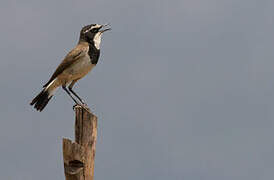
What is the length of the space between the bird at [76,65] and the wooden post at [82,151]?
3.34m

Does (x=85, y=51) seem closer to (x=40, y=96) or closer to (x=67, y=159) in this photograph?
(x=40, y=96)

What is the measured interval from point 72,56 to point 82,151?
4.24 m

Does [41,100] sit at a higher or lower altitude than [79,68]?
lower

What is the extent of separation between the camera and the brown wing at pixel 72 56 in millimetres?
11742

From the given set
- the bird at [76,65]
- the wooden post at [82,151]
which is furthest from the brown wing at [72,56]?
the wooden post at [82,151]

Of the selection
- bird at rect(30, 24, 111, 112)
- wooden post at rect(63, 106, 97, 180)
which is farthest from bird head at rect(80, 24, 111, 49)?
wooden post at rect(63, 106, 97, 180)

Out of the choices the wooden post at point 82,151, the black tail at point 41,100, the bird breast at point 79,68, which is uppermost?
the bird breast at point 79,68

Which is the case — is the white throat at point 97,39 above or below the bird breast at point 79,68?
above

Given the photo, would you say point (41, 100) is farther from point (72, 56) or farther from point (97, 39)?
point (97, 39)

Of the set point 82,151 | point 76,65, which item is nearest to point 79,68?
point 76,65

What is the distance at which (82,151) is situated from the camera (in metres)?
7.77

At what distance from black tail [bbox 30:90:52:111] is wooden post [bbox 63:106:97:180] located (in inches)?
153

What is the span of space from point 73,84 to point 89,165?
15.2 ft

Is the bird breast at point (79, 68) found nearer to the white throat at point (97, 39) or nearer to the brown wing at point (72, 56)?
the brown wing at point (72, 56)
